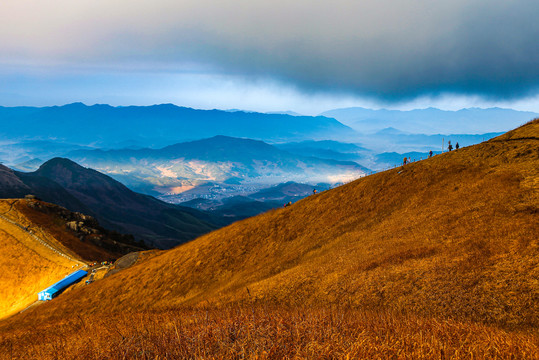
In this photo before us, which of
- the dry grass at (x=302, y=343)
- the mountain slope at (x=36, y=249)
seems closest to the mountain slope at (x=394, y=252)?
the dry grass at (x=302, y=343)

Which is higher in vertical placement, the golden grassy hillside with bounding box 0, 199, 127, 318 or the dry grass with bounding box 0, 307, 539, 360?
the dry grass with bounding box 0, 307, 539, 360

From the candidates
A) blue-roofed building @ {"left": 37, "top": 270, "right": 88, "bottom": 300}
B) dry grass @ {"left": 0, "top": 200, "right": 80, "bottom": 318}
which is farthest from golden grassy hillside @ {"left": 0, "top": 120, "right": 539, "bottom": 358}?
dry grass @ {"left": 0, "top": 200, "right": 80, "bottom": 318}

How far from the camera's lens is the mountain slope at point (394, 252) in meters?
13.1

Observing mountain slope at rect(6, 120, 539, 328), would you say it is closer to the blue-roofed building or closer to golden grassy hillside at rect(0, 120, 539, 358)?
golden grassy hillside at rect(0, 120, 539, 358)

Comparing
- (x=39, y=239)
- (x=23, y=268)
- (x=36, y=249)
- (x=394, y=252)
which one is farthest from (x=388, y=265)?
(x=39, y=239)

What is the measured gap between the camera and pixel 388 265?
1714cm

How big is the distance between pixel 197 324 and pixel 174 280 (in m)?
25.4

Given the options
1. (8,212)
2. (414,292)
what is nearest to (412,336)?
(414,292)

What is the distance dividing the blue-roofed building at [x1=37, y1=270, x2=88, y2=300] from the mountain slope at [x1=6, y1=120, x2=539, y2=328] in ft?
22.8

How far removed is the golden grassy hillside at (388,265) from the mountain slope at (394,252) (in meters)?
0.09

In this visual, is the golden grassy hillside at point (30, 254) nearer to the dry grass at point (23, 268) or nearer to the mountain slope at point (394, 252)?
the dry grass at point (23, 268)

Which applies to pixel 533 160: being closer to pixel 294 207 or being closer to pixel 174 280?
pixel 294 207

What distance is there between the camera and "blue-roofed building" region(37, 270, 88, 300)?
150 feet

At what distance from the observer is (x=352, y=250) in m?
22.0
